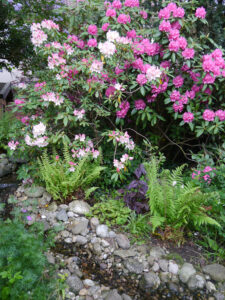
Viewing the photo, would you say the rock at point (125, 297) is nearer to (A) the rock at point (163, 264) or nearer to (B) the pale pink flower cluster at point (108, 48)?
(A) the rock at point (163, 264)

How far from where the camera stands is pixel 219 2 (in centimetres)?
407

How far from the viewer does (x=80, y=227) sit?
2.63 metres

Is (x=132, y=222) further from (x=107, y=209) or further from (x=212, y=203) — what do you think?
(x=212, y=203)

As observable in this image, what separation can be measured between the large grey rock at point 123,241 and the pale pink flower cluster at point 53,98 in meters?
1.50

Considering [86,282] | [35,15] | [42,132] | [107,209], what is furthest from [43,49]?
[35,15]

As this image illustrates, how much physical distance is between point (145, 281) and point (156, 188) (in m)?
0.79

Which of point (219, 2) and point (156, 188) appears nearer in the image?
point (156, 188)

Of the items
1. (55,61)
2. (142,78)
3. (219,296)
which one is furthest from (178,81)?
(219,296)

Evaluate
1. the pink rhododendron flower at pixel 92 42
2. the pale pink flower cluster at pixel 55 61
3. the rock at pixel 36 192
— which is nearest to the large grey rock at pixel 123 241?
the rock at pixel 36 192

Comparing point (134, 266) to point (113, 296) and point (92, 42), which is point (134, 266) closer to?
point (113, 296)

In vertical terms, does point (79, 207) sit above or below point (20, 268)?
below

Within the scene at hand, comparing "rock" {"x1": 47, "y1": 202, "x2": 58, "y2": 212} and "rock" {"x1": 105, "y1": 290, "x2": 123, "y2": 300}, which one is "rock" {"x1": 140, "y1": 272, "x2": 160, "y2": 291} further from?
"rock" {"x1": 47, "y1": 202, "x2": 58, "y2": 212}

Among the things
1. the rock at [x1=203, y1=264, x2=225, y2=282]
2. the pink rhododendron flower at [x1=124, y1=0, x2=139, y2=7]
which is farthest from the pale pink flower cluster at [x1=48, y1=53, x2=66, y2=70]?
the rock at [x1=203, y1=264, x2=225, y2=282]

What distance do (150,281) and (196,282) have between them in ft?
1.19
